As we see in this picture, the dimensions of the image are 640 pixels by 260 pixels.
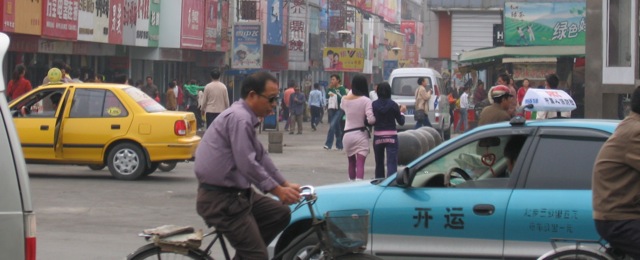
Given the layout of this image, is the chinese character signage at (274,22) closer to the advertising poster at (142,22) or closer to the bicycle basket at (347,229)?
the advertising poster at (142,22)

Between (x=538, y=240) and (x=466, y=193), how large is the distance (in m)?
0.62

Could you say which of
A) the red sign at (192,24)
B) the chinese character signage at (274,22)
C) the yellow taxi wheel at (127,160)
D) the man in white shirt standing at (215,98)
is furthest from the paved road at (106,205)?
the chinese character signage at (274,22)

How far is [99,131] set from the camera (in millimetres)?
16250

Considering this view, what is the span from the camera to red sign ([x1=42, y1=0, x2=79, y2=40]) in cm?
2922

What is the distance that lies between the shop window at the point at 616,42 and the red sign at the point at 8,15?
13.7 m

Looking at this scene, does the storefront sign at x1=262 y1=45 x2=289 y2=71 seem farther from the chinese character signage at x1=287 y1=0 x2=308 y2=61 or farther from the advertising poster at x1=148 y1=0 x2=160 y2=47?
the advertising poster at x1=148 y1=0 x2=160 y2=47

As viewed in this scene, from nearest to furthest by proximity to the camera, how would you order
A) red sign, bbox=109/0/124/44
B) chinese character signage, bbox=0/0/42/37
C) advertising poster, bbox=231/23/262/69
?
1. chinese character signage, bbox=0/0/42/37
2. red sign, bbox=109/0/124/44
3. advertising poster, bbox=231/23/262/69

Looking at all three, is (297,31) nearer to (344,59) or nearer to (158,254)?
(344,59)

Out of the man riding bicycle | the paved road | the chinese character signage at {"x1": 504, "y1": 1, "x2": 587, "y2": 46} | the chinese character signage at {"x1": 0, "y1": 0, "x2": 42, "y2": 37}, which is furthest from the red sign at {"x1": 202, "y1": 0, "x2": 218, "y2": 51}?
the man riding bicycle

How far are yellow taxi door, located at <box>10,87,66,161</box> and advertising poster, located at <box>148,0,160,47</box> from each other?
2278 centimetres

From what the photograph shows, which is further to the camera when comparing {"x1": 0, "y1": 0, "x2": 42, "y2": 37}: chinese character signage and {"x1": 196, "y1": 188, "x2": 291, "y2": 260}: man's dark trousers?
{"x1": 0, "y1": 0, "x2": 42, "y2": 37}: chinese character signage

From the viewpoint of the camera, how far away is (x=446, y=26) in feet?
184

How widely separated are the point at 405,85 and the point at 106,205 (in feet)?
66.4

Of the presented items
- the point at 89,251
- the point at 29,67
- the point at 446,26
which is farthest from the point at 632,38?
the point at 446,26
